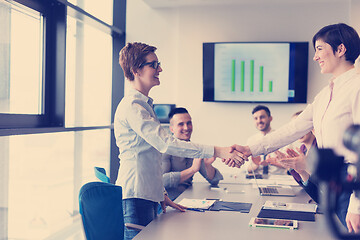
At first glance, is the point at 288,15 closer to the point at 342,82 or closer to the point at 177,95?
the point at 177,95

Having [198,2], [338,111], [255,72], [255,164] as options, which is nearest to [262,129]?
[255,164]

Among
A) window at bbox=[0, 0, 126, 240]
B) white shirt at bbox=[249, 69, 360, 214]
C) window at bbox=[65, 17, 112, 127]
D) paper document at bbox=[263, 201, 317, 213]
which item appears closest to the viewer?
white shirt at bbox=[249, 69, 360, 214]

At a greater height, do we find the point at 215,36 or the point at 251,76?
the point at 215,36

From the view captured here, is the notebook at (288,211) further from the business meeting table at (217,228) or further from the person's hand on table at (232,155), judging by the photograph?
the person's hand on table at (232,155)

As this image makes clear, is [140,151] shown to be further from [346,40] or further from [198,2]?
[198,2]

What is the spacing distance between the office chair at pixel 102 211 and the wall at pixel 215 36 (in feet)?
11.3

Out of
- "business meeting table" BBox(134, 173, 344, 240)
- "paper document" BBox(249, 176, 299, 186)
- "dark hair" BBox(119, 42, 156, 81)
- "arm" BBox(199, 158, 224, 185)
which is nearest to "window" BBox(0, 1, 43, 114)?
"dark hair" BBox(119, 42, 156, 81)

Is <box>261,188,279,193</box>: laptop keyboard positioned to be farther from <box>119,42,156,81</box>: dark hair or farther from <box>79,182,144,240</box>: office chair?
<box>119,42,156,81</box>: dark hair

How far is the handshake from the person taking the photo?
2.54 metres

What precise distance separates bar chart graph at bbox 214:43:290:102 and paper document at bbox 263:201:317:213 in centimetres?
284

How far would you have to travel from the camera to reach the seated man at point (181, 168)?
3250 millimetres

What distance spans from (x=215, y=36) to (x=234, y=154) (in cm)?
304

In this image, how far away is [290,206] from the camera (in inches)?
100

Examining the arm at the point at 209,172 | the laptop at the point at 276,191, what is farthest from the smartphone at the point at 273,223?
the arm at the point at 209,172
